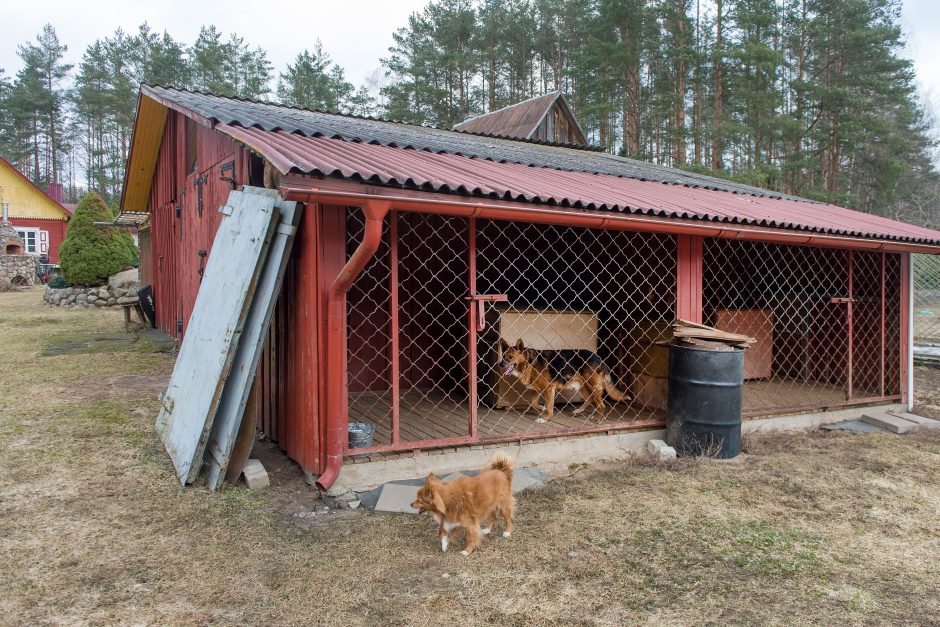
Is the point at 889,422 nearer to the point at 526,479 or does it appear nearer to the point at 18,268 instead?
the point at 526,479

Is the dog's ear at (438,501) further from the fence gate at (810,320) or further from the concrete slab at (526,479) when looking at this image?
the fence gate at (810,320)

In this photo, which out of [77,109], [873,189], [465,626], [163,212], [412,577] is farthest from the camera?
[77,109]

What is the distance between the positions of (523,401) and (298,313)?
2759 millimetres

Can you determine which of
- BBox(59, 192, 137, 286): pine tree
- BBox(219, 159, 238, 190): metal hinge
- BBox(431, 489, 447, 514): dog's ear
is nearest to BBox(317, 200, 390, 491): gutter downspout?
BBox(431, 489, 447, 514): dog's ear

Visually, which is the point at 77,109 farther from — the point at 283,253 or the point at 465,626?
the point at 465,626

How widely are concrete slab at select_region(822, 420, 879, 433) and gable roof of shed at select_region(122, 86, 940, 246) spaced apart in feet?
6.52

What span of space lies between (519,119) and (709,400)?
50.4ft

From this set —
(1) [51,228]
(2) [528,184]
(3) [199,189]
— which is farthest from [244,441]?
(1) [51,228]

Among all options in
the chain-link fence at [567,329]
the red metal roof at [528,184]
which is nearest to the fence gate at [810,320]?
the chain-link fence at [567,329]

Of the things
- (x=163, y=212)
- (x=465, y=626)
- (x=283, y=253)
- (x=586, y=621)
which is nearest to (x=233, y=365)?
(x=283, y=253)

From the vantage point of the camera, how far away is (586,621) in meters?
2.69

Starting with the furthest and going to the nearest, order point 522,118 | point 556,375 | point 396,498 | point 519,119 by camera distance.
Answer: point 519,119, point 522,118, point 556,375, point 396,498

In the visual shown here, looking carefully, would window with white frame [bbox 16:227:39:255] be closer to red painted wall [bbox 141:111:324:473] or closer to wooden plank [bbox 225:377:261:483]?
red painted wall [bbox 141:111:324:473]

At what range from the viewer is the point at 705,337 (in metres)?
5.22
